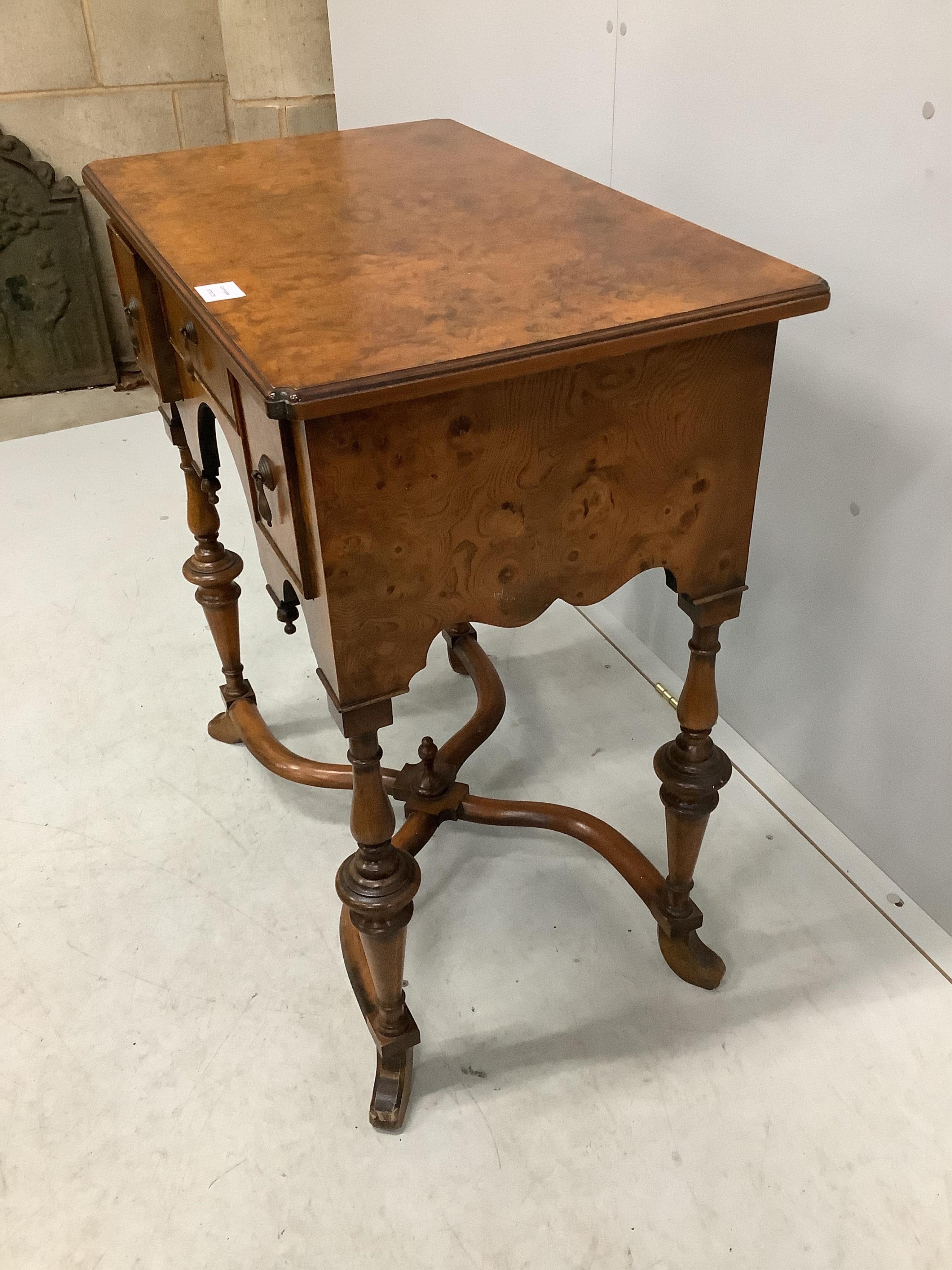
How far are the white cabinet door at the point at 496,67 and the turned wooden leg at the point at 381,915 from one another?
4.45ft

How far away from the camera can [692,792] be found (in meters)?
1.43

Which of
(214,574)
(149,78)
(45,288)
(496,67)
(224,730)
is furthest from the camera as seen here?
(45,288)

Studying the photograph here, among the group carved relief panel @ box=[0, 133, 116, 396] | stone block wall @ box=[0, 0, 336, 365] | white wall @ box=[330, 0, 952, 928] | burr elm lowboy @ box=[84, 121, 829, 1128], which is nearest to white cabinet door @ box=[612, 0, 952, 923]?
white wall @ box=[330, 0, 952, 928]

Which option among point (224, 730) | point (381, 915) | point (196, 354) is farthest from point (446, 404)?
point (224, 730)

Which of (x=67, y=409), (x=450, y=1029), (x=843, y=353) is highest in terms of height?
(x=843, y=353)

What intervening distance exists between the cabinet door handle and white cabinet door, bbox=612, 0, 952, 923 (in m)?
0.89

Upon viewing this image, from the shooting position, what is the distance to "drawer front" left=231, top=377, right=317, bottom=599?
1.01 meters

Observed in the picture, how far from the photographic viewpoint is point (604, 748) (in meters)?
2.07

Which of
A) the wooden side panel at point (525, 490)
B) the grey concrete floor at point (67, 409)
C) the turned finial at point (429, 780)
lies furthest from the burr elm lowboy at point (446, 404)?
the grey concrete floor at point (67, 409)

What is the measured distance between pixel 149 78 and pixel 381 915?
138 inches

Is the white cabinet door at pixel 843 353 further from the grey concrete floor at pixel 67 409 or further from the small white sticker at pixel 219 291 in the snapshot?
the grey concrete floor at pixel 67 409

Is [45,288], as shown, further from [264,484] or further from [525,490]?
[525,490]

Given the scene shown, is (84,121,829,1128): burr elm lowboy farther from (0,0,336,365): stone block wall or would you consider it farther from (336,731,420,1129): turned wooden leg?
(0,0,336,365): stone block wall

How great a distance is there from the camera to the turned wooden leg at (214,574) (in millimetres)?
1828
